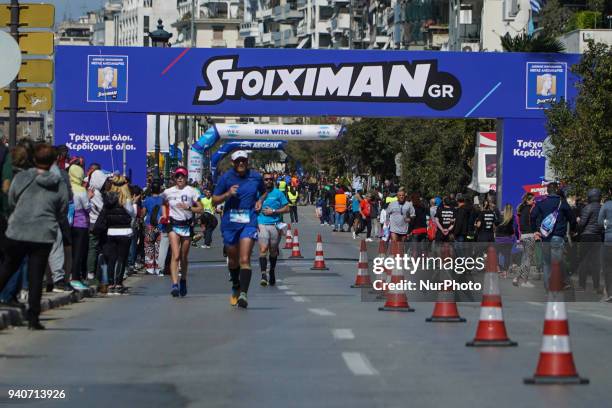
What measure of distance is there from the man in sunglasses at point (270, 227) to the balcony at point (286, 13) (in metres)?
152

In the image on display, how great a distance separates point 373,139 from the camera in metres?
87.1

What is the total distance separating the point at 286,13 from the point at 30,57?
162m

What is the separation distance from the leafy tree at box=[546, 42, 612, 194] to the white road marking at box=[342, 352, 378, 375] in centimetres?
2134

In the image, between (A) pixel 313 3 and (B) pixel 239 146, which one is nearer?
(B) pixel 239 146

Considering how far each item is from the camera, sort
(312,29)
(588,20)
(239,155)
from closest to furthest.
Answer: (239,155), (588,20), (312,29)

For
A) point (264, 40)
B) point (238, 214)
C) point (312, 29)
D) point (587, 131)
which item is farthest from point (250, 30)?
point (238, 214)

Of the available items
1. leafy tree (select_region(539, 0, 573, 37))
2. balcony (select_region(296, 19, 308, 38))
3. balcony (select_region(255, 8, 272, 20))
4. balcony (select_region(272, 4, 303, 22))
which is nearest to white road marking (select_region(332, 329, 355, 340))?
leafy tree (select_region(539, 0, 573, 37))

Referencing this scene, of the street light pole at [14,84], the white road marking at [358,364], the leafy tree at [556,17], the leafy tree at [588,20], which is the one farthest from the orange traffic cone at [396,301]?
the leafy tree at [556,17]

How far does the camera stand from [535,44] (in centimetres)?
4519

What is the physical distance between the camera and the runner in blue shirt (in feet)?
62.1

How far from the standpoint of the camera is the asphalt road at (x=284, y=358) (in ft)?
33.5

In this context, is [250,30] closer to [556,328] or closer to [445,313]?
[445,313]

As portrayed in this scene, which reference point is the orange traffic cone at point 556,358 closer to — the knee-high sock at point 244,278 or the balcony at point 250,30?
the knee-high sock at point 244,278

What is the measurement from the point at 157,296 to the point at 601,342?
30.5ft
